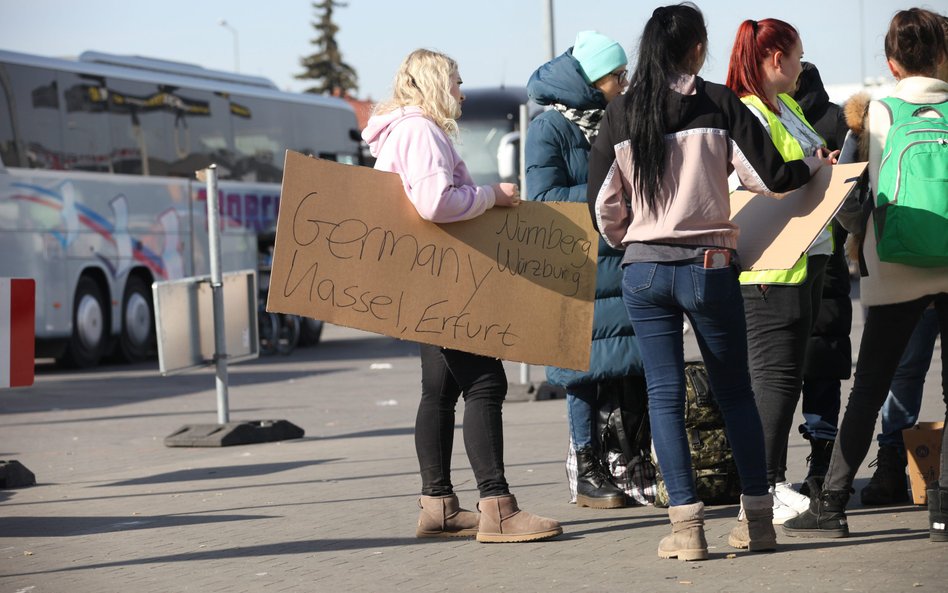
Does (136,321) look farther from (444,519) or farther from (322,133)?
(444,519)

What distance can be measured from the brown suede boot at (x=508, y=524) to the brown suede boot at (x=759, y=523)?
0.81m

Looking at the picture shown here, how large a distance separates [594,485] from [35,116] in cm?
1489

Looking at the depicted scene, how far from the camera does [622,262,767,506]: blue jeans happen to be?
→ 525 centimetres

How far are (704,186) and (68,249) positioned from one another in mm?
15932

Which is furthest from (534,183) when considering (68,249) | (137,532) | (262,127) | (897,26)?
(262,127)

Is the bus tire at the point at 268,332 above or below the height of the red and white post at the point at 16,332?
below

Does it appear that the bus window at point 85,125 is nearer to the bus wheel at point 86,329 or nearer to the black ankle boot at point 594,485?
the bus wheel at point 86,329

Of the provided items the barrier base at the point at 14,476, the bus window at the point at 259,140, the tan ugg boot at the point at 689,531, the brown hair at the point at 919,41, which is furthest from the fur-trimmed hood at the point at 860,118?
the bus window at the point at 259,140

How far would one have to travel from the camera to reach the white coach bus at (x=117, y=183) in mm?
19375

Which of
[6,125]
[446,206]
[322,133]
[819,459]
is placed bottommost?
[819,459]

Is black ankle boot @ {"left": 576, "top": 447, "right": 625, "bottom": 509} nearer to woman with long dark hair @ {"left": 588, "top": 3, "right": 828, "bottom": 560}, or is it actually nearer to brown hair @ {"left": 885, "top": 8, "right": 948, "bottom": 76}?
woman with long dark hair @ {"left": 588, "top": 3, "right": 828, "bottom": 560}

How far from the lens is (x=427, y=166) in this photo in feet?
18.6

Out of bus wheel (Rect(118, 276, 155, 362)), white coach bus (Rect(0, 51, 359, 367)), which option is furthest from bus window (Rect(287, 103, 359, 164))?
bus wheel (Rect(118, 276, 155, 362))

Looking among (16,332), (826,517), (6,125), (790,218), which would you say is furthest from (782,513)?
(6,125)
